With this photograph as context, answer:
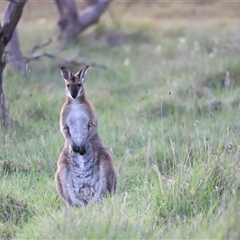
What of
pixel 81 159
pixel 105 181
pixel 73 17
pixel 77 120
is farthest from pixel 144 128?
pixel 73 17

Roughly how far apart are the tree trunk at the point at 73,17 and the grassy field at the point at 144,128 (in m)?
0.29

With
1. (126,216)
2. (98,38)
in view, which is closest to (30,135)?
(126,216)

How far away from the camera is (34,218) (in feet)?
18.7

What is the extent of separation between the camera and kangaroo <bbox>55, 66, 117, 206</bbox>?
6051 mm

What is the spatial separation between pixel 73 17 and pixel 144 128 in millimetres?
6256

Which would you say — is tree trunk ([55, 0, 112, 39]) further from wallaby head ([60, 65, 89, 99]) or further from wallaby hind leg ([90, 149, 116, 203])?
wallaby hind leg ([90, 149, 116, 203])

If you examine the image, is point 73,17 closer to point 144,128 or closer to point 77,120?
point 144,128

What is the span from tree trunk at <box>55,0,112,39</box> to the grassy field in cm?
29

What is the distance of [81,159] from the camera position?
6.18 meters

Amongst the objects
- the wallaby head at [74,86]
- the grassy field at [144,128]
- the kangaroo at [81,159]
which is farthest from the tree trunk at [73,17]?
the kangaroo at [81,159]

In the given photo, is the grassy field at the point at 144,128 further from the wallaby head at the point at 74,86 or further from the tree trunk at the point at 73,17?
the wallaby head at the point at 74,86

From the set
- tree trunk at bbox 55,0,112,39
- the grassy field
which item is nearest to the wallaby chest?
the grassy field

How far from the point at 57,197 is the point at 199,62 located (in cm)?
599

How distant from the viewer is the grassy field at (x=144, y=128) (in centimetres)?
510
